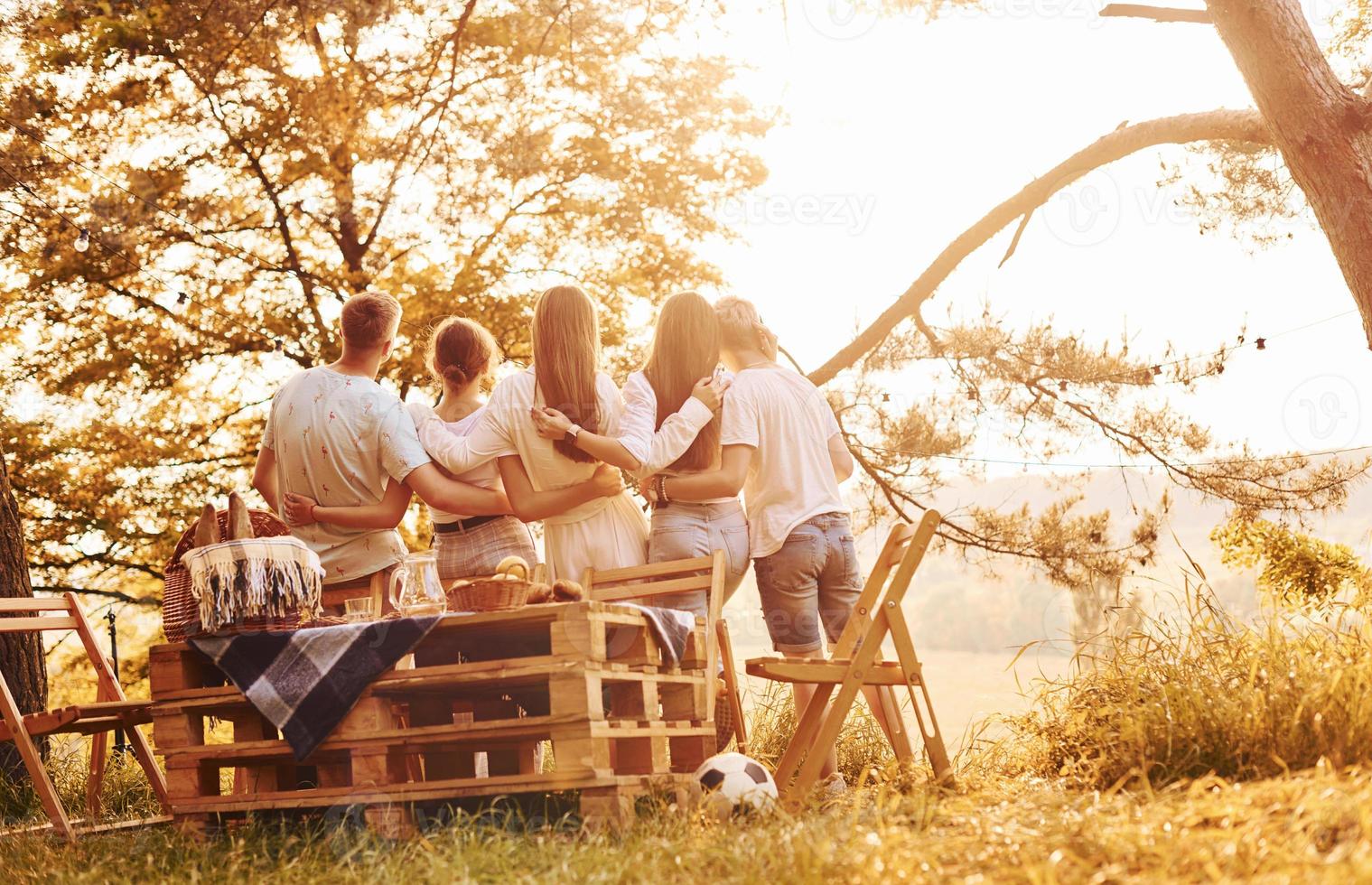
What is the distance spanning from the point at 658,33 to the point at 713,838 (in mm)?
9632

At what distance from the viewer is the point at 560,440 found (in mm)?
4352

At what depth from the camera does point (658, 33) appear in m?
11.5

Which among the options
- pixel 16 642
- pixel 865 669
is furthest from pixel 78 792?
pixel 865 669

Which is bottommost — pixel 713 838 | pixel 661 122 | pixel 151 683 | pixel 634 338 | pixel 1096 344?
pixel 713 838

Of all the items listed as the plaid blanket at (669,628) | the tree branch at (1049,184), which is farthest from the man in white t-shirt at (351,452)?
the tree branch at (1049,184)

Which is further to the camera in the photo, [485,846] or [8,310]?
[8,310]

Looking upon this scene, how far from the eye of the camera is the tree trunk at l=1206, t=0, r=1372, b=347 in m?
5.79

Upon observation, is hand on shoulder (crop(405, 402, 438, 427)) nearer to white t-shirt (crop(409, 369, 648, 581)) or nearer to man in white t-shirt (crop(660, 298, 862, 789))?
white t-shirt (crop(409, 369, 648, 581))

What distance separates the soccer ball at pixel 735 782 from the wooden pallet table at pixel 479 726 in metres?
0.08

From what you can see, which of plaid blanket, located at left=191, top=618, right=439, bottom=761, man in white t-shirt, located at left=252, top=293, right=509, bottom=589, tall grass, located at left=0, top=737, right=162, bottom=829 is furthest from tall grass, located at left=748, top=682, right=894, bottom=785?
tall grass, located at left=0, top=737, right=162, bottom=829

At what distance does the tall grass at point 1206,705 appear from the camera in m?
3.59

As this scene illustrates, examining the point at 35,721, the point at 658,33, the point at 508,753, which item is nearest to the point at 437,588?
the point at 508,753

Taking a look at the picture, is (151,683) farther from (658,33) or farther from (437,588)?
(658,33)

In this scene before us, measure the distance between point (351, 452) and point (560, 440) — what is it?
800mm
